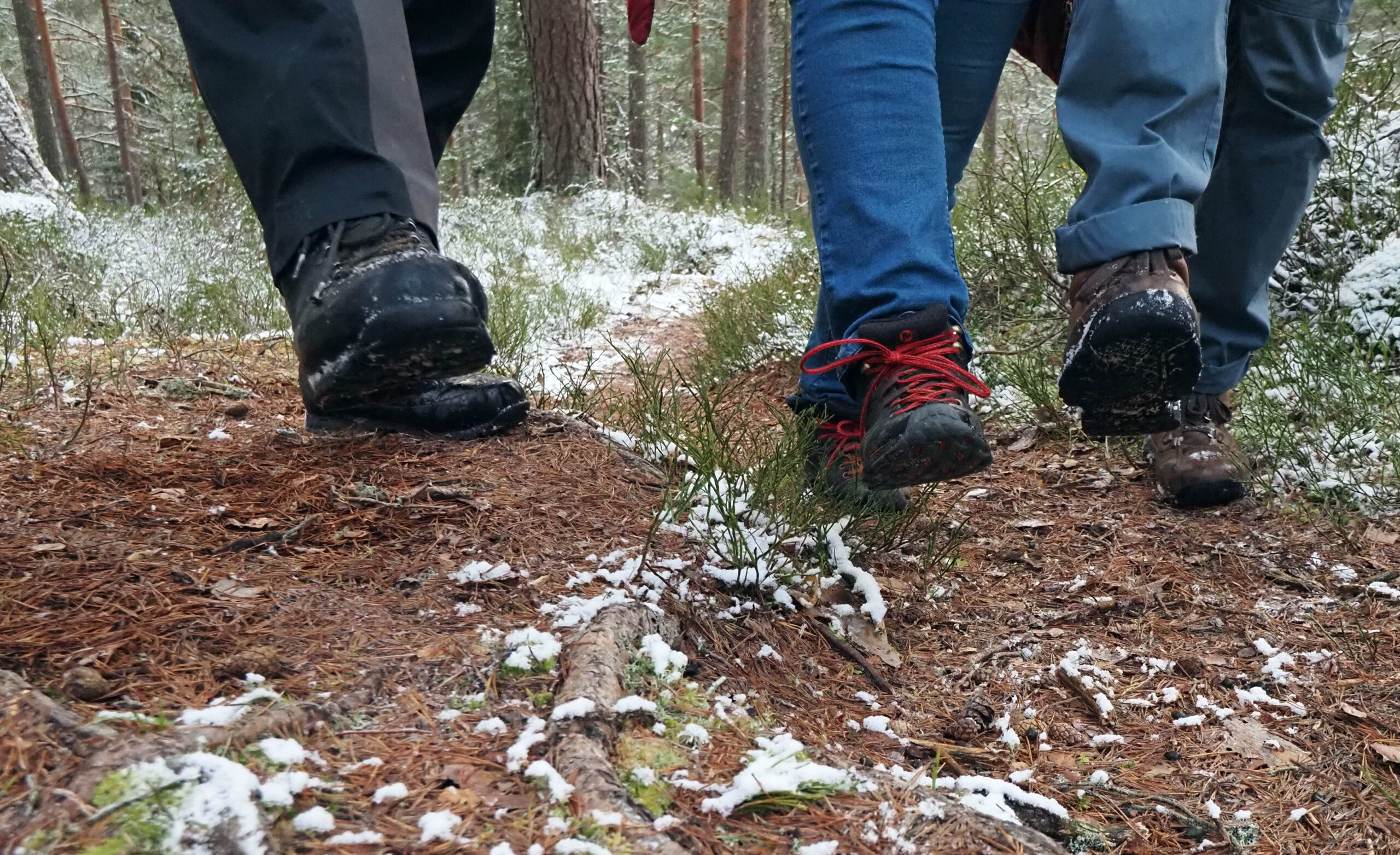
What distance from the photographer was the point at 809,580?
5.29 ft

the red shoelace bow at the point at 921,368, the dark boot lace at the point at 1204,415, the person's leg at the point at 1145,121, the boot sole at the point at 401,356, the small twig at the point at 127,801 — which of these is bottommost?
the dark boot lace at the point at 1204,415

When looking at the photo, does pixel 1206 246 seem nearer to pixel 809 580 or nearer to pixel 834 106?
pixel 834 106

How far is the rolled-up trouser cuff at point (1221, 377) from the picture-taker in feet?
7.28

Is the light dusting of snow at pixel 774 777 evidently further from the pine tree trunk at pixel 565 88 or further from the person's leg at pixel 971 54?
the pine tree trunk at pixel 565 88

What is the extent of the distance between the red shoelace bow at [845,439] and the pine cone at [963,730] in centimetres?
59

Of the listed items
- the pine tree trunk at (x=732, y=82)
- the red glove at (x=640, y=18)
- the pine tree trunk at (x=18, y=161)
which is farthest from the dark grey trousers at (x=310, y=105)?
the pine tree trunk at (x=732, y=82)

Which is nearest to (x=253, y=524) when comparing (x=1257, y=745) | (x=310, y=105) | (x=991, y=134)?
(x=310, y=105)

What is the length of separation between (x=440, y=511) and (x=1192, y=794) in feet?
4.05

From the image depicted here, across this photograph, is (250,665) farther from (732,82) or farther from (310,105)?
(732,82)

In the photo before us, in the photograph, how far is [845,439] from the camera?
1.87 meters

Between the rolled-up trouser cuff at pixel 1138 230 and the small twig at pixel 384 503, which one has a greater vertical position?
the rolled-up trouser cuff at pixel 1138 230

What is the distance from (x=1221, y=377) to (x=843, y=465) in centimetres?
111

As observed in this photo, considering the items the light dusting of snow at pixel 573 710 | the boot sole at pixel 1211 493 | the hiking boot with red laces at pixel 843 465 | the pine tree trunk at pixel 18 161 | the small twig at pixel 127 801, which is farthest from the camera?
the pine tree trunk at pixel 18 161

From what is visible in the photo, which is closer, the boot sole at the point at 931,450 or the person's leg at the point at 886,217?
the boot sole at the point at 931,450
